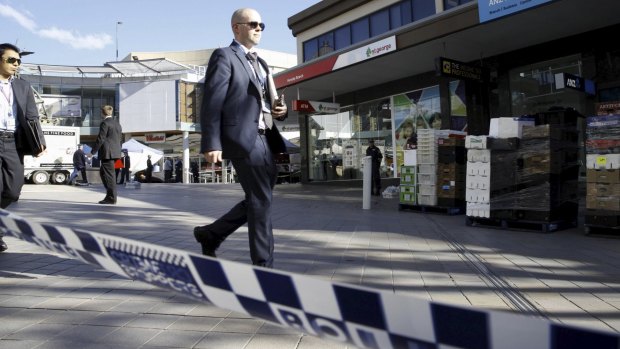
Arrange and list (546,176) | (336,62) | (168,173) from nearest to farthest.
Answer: (546,176), (336,62), (168,173)

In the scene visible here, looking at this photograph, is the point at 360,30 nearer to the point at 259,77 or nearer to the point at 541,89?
the point at 541,89

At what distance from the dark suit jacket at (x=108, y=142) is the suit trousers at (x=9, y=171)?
15.3 feet

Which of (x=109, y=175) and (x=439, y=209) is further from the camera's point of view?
(x=439, y=209)

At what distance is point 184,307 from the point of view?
293cm

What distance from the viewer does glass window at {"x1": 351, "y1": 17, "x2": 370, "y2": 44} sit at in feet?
57.8

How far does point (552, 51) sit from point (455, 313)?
13.1m

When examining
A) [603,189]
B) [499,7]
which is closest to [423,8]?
[499,7]

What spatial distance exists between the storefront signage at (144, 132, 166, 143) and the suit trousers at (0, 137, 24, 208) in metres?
37.2

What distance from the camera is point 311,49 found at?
20406 mm

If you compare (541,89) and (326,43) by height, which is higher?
(326,43)

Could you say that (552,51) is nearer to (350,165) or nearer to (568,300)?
(350,165)

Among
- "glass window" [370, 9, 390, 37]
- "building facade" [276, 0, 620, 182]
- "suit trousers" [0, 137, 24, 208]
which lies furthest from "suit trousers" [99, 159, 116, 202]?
"glass window" [370, 9, 390, 37]

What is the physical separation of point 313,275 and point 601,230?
4.45m

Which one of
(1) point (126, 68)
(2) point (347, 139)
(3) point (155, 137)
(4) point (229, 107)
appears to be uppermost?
(1) point (126, 68)
